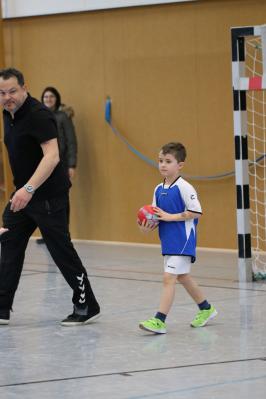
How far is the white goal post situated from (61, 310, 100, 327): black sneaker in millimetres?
2224

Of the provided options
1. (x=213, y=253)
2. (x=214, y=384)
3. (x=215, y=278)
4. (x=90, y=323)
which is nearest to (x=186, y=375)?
(x=214, y=384)

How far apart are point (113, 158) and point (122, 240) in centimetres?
104

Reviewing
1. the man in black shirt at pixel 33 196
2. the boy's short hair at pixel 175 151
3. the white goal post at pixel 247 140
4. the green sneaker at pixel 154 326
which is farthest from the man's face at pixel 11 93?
the white goal post at pixel 247 140

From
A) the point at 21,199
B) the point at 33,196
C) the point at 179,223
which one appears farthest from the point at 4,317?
the point at 179,223

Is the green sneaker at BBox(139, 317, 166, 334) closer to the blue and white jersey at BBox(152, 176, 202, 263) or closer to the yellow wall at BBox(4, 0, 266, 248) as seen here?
the blue and white jersey at BBox(152, 176, 202, 263)

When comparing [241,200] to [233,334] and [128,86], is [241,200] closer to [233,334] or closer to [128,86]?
[233,334]

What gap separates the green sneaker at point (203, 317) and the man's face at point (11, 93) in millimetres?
1997

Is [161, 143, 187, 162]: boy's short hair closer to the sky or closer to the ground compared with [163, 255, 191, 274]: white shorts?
closer to the sky

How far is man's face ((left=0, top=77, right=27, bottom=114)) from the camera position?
739 cm

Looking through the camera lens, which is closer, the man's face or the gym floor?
the gym floor

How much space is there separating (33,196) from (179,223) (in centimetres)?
108

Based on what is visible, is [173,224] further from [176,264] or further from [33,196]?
[33,196]

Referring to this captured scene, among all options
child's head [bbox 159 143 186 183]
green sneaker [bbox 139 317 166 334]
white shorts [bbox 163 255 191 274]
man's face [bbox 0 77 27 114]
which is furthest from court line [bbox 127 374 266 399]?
man's face [bbox 0 77 27 114]

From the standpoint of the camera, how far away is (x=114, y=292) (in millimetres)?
9227
